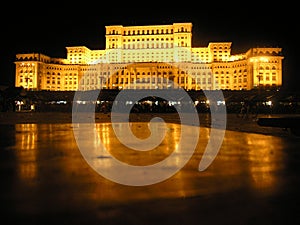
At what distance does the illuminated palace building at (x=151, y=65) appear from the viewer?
103 metres

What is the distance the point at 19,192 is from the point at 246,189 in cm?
382

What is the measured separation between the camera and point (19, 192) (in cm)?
505

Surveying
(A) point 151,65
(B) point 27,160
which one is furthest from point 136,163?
(A) point 151,65

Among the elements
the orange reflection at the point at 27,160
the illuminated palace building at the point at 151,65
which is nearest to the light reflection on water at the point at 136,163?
the orange reflection at the point at 27,160

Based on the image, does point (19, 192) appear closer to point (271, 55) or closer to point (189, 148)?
point (189, 148)

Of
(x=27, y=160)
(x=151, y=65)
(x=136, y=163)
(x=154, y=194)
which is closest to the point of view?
(x=154, y=194)

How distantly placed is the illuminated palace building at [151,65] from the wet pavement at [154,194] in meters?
96.9

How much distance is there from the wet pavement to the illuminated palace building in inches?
3816

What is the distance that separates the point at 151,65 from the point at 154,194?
100257 mm

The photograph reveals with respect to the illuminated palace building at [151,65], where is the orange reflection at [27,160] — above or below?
below

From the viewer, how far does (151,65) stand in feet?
341

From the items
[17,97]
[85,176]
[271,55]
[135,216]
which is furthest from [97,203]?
[271,55]

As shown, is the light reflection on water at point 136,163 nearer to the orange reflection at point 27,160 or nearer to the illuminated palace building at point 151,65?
the orange reflection at point 27,160

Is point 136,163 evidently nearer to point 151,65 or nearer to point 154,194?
point 154,194
